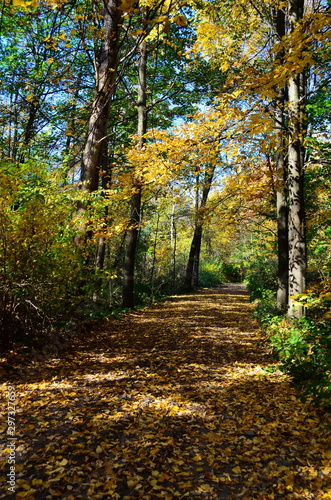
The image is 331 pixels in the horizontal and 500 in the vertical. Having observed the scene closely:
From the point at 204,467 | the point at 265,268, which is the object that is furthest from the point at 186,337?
the point at 265,268

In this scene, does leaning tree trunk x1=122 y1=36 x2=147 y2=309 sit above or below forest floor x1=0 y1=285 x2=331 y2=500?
above

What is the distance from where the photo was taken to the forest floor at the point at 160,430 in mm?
2314

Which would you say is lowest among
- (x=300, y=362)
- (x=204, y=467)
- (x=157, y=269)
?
(x=204, y=467)

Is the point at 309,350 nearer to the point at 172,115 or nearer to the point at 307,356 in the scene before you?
the point at 307,356

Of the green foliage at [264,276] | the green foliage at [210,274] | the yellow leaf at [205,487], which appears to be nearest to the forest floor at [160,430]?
the yellow leaf at [205,487]

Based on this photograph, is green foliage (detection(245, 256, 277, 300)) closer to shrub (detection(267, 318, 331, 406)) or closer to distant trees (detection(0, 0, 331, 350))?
distant trees (detection(0, 0, 331, 350))

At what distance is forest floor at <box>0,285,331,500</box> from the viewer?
231 centimetres

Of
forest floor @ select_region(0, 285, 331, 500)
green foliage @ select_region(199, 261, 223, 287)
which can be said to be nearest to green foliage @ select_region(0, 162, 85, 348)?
forest floor @ select_region(0, 285, 331, 500)

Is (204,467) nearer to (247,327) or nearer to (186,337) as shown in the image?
(186,337)

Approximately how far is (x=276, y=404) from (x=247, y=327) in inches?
168

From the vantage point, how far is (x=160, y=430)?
3.01 m

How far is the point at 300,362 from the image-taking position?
4.30m

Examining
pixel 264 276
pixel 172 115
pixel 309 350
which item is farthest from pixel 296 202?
pixel 264 276

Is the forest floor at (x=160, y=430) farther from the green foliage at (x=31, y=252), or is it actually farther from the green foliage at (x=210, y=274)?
the green foliage at (x=210, y=274)
